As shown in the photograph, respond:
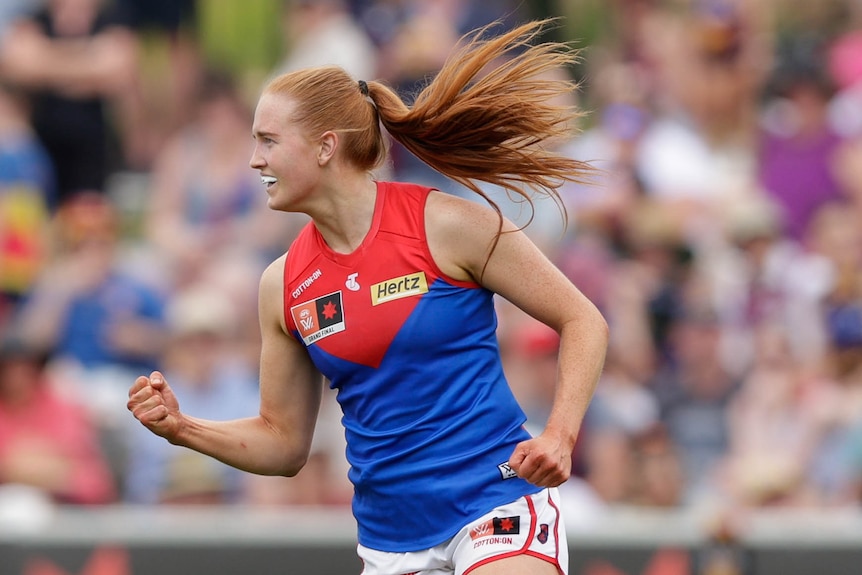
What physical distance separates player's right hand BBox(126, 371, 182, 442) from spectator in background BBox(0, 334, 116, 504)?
3.85m

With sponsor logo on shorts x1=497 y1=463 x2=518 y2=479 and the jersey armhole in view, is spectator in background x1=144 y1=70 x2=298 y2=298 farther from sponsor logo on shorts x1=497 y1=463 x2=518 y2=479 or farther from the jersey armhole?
sponsor logo on shorts x1=497 y1=463 x2=518 y2=479

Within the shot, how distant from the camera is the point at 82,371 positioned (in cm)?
922

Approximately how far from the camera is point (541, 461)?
3840 mm

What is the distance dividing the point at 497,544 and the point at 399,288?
0.78 meters

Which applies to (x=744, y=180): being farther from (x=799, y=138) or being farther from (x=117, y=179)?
(x=117, y=179)

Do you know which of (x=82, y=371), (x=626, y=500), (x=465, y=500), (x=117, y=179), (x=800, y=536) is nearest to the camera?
(x=465, y=500)

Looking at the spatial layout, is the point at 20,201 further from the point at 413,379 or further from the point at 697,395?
the point at 413,379

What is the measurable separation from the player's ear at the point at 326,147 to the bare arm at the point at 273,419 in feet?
1.20

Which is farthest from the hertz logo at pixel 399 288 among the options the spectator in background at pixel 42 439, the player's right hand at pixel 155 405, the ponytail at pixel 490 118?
the spectator in background at pixel 42 439

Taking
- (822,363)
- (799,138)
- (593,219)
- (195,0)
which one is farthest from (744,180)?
(195,0)

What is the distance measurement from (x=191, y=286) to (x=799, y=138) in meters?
4.05

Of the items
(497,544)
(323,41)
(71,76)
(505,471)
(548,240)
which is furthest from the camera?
(71,76)

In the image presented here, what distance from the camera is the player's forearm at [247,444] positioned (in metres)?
4.42

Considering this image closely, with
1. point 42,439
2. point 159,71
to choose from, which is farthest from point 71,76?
point 42,439
